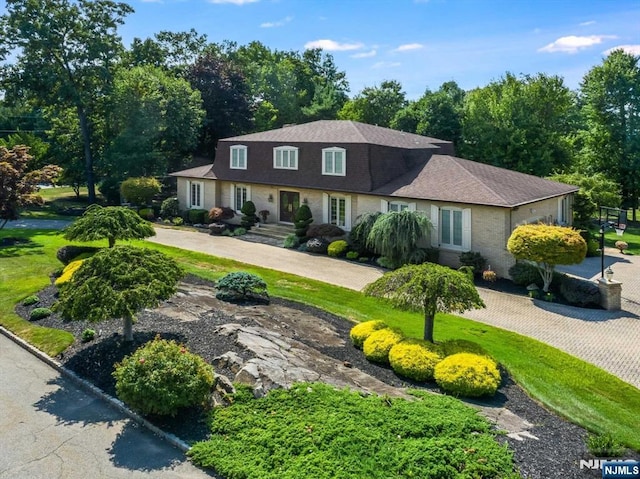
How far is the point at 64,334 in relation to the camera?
1443 centimetres

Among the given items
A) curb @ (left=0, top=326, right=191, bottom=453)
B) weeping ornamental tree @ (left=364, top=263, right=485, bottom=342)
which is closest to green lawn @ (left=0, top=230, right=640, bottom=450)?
curb @ (left=0, top=326, right=191, bottom=453)

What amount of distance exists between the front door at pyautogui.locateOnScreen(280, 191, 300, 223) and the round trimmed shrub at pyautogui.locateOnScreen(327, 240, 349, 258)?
6.29 metres

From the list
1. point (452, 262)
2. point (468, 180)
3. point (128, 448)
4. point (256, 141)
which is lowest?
point (128, 448)

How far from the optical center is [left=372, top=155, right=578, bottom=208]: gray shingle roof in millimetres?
23641

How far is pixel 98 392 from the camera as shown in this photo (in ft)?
37.7

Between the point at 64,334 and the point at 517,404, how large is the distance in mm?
11742

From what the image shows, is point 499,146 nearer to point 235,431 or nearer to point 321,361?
point 321,361

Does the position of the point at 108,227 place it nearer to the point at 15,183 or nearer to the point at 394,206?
the point at 15,183

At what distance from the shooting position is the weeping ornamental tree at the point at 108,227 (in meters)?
18.3

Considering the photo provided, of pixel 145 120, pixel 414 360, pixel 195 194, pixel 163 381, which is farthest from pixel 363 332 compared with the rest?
pixel 145 120

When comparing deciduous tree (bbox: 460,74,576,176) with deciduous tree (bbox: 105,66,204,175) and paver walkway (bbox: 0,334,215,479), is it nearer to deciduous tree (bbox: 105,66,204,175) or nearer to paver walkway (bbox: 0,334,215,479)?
deciduous tree (bbox: 105,66,204,175)

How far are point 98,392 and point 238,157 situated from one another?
26.2 meters

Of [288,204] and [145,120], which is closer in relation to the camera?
[288,204]

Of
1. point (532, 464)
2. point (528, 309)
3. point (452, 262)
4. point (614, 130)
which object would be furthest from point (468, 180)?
point (614, 130)
